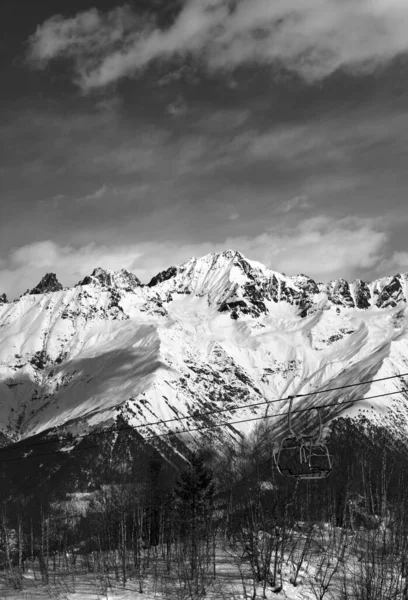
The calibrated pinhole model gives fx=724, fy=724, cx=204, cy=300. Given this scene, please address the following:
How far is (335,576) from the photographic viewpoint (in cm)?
6353

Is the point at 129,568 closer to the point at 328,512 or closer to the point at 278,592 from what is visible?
the point at 278,592

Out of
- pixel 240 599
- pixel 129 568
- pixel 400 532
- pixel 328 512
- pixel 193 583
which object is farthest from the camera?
pixel 328 512

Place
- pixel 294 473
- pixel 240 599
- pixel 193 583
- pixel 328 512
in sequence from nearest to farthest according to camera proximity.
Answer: pixel 294 473, pixel 240 599, pixel 193 583, pixel 328 512

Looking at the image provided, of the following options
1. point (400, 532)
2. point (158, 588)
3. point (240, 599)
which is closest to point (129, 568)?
point (158, 588)

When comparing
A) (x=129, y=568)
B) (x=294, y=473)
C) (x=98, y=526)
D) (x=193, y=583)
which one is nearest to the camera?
(x=294, y=473)

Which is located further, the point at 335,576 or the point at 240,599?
the point at 335,576

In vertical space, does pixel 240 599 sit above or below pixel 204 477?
below

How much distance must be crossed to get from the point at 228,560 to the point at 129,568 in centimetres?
1114

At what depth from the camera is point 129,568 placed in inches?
2963

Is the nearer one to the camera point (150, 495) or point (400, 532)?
point (400, 532)

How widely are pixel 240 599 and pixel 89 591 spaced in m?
14.7

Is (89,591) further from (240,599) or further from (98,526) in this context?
(98,526)

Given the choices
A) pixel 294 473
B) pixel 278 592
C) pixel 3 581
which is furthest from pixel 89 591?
pixel 294 473

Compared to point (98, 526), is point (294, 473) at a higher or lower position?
higher
